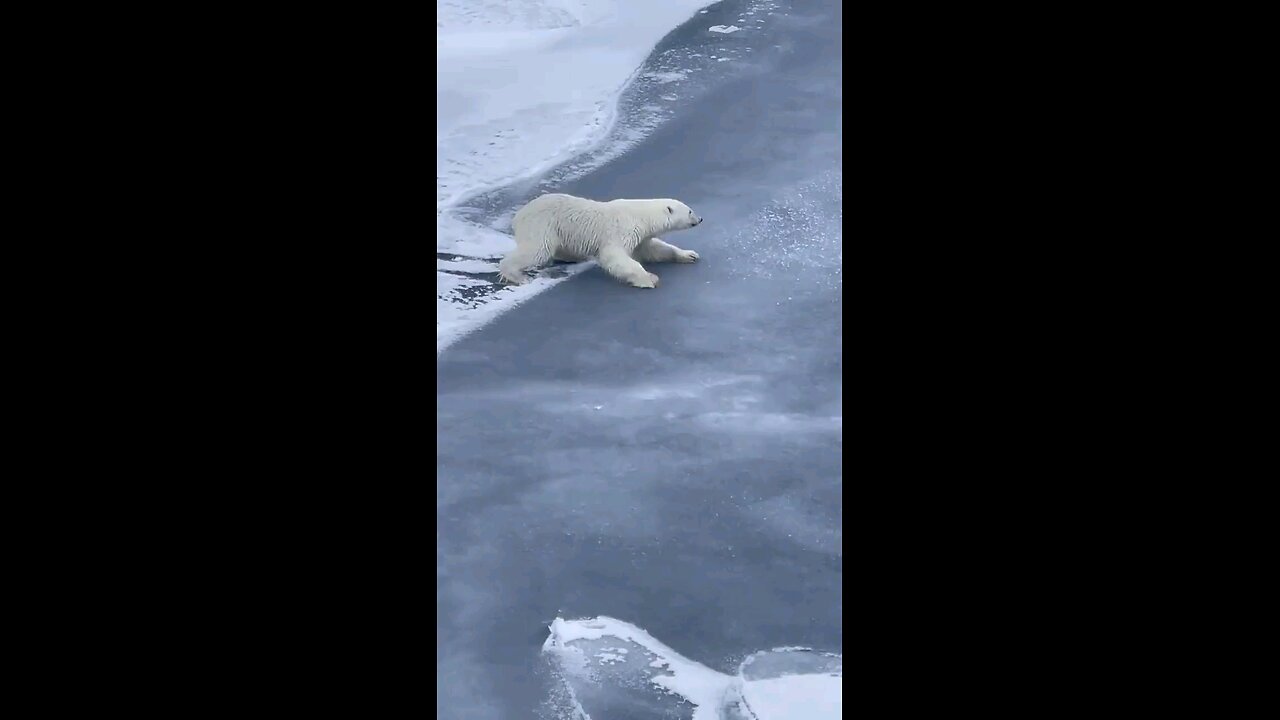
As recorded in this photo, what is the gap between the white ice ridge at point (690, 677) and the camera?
86.6 inches

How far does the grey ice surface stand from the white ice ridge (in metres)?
0.03

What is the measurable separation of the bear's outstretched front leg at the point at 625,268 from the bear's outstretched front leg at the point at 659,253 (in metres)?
0.12

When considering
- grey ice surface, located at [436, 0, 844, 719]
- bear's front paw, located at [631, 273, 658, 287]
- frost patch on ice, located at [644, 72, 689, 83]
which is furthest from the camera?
frost patch on ice, located at [644, 72, 689, 83]

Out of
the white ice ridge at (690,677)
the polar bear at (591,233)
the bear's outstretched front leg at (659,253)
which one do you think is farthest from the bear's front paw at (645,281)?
the white ice ridge at (690,677)

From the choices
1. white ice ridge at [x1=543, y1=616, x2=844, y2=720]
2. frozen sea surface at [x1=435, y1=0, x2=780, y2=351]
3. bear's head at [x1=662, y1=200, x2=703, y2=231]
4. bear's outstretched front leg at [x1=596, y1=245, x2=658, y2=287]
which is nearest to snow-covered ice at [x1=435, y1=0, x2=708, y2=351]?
frozen sea surface at [x1=435, y1=0, x2=780, y2=351]

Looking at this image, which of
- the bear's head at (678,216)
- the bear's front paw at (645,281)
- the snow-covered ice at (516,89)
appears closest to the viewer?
the bear's front paw at (645,281)

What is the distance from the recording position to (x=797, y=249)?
3.63m

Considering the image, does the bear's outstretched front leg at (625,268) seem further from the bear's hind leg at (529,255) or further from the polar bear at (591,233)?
the bear's hind leg at (529,255)

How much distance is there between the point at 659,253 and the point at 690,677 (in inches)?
64.1

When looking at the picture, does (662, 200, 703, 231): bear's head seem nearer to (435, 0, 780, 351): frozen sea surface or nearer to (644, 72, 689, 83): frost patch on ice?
(435, 0, 780, 351): frozen sea surface

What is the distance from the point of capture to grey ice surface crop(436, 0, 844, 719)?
2363 mm

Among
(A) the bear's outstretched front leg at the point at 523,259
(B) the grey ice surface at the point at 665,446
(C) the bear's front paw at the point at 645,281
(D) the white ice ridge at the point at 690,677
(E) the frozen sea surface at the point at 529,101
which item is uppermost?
(E) the frozen sea surface at the point at 529,101

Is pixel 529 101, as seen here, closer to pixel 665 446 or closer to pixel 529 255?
pixel 529 255

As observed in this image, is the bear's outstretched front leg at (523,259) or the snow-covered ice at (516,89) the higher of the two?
the snow-covered ice at (516,89)
